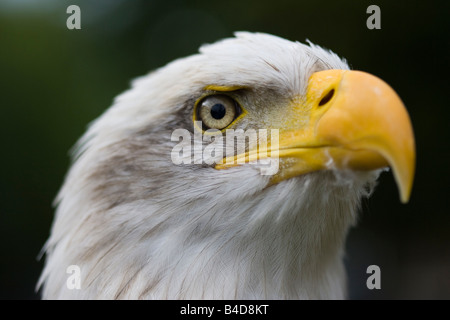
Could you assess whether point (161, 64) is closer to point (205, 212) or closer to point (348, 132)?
point (205, 212)

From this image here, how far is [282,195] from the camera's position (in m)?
1.19

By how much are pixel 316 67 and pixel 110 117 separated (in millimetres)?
705

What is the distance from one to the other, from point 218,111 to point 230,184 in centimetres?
22

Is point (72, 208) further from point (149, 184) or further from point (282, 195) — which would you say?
point (282, 195)

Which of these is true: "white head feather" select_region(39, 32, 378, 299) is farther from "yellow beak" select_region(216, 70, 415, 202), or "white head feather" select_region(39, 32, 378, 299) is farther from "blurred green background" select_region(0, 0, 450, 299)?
"blurred green background" select_region(0, 0, 450, 299)

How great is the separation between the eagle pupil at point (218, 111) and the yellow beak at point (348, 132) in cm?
14

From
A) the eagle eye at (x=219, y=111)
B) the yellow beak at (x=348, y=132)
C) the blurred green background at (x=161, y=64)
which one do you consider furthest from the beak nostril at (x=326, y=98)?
the blurred green background at (x=161, y=64)

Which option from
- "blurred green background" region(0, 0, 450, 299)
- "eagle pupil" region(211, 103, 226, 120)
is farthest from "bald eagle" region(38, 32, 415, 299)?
"blurred green background" region(0, 0, 450, 299)

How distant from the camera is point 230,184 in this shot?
3.97 feet

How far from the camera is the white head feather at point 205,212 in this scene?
1224mm

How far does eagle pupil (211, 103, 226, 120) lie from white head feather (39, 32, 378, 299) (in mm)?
64

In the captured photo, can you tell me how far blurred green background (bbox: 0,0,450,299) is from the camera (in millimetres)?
3650

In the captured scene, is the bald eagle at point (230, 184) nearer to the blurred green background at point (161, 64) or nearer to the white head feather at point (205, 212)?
the white head feather at point (205, 212)
